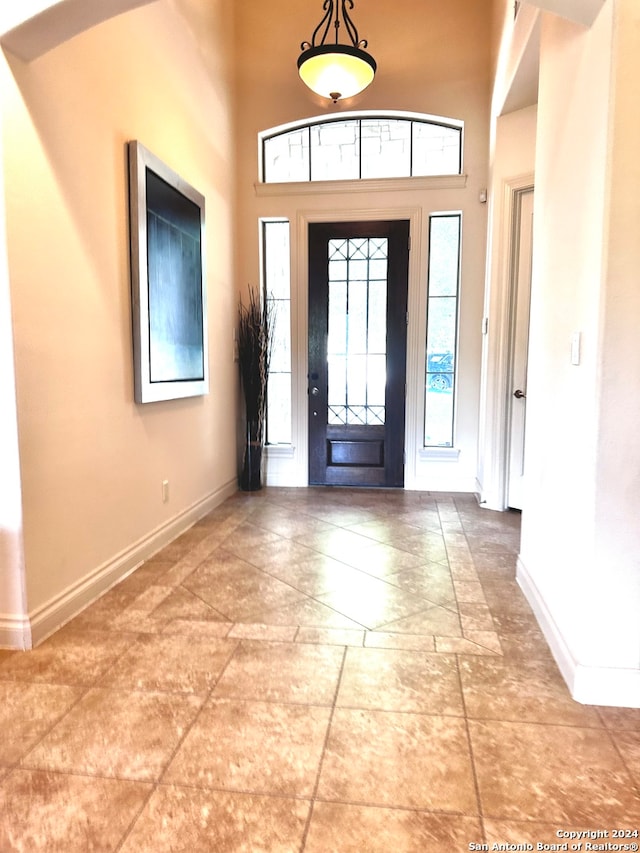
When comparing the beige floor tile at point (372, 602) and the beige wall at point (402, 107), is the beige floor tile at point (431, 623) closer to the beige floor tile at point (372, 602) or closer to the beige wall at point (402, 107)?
the beige floor tile at point (372, 602)

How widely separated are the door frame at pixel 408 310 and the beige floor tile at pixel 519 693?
2.80m

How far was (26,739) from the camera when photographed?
1552mm

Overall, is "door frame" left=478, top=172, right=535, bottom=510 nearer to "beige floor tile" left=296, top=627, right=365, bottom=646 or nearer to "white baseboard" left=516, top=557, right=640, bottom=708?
"beige floor tile" left=296, top=627, right=365, bottom=646

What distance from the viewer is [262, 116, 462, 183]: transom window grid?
4.49m

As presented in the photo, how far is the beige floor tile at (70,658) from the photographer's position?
1.87 metres

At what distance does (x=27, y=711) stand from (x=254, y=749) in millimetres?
767

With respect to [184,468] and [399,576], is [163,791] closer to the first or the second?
[399,576]

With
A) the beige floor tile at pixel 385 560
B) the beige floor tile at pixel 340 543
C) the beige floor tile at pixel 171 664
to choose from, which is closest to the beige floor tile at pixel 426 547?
the beige floor tile at pixel 385 560

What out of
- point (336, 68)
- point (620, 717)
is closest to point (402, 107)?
point (336, 68)

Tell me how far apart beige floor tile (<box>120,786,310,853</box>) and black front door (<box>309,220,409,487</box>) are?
11.6 ft

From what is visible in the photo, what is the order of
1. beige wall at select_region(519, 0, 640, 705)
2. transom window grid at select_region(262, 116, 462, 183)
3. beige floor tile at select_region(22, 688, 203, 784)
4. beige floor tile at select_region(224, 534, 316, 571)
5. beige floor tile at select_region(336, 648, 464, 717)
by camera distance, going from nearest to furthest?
1. beige floor tile at select_region(22, 688, 203, 784)
2. beige wall at select_region(519, 0, 640, 705)
3. beige floor tile at select_region(336, 648, 464, 717)
4. beige floor tile at select_region(224, 534, 316, 571)
5. transom window grid at select_region(262, 116, 462, 183)

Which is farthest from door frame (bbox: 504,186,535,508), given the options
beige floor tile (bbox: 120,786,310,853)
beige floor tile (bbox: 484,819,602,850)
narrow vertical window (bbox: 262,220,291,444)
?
beige floor tile (bbox: 120,786,310,853)

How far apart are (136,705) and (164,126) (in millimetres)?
3091

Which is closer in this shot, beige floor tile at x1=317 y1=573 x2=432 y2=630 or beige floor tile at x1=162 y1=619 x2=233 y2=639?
beige floor tile at x1=162 y1=619 x2=233 y2=639
